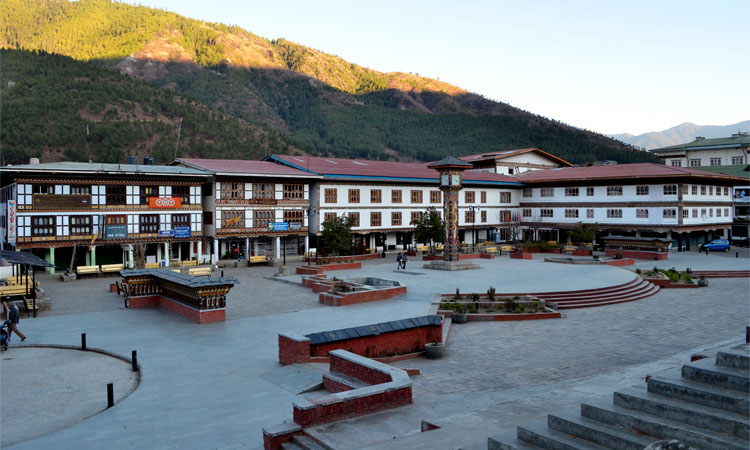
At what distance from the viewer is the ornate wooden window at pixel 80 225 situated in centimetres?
3619

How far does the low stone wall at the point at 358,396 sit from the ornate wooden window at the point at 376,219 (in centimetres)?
3905

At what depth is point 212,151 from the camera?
8162 cm

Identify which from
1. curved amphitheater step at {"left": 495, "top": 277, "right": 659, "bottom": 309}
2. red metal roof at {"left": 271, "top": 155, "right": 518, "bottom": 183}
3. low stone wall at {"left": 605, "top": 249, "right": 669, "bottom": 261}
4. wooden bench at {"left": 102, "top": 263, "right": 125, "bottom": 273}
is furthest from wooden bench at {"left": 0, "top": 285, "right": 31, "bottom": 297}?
low stone wall at {"left": 605, "top": 249, "right": 669, "bottom": 261}

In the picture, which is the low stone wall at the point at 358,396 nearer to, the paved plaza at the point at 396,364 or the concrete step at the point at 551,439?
the paved plaza at the point at 396,364

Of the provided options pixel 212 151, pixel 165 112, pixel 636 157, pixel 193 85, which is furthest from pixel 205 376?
pixel 193 85

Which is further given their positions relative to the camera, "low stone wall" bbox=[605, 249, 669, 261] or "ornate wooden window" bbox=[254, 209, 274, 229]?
"ornate wooden window" bbox=[254, 209, 274, 229]

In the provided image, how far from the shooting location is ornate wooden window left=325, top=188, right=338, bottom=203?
47125 mm

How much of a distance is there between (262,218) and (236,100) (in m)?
100

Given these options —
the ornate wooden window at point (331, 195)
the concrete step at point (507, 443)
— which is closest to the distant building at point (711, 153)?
the ornate wooden window at point (331, 195)

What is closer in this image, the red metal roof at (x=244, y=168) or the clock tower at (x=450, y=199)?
the clock tower at (x=450, y=199)

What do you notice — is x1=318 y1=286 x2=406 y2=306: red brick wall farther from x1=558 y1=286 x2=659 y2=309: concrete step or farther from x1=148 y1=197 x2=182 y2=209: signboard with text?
x1=148 y1=197 x2=182 y2=209: signboard with text

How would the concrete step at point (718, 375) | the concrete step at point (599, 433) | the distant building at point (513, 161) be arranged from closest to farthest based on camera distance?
the concrete step at point (599, 433)
the concrete step at point (718, 375)
the distant building at point (513, 161)

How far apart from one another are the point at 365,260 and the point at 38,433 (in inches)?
1412

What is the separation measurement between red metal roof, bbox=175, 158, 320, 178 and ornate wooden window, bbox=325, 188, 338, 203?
2.31 meters
